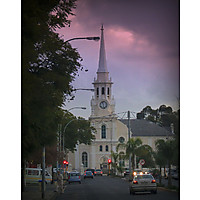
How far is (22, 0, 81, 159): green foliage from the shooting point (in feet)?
41.4

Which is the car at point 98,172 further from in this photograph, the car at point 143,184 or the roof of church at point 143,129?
the car at point 143,184

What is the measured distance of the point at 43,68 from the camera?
51.5 ft

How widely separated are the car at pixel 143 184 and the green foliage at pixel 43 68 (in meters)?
6.32

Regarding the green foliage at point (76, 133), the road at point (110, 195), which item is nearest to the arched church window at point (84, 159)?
the green foliage at point (76, 133)

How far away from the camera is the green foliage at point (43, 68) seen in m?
12.6

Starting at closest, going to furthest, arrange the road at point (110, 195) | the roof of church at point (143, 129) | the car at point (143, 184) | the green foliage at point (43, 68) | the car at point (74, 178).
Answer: the green foliage at point (43, 68)
the road at point (110, 195)
the car at point (143, 184)
the car at point (74, 178)
the roof of church at point (143, 129)

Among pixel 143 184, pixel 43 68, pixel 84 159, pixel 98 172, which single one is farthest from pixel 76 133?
pixel 43 68

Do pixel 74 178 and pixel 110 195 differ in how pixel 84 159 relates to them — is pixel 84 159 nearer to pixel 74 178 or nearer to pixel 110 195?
pixel 74 178
